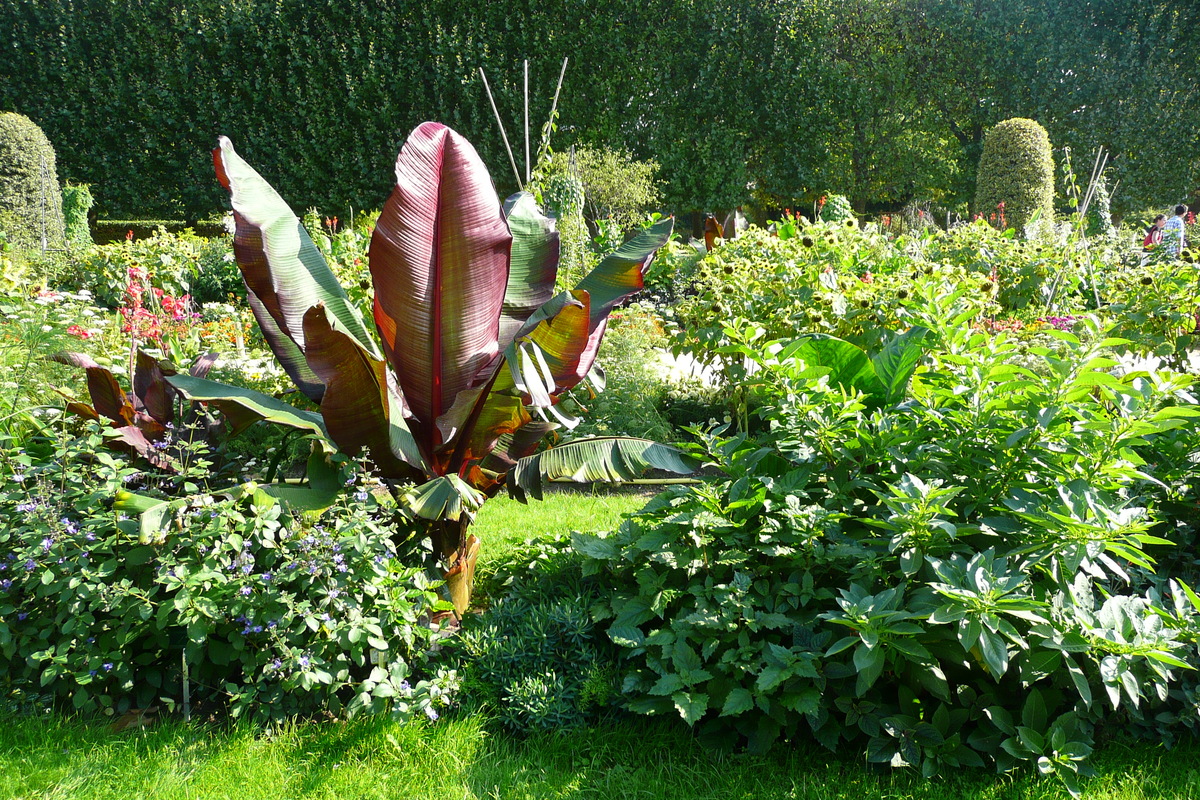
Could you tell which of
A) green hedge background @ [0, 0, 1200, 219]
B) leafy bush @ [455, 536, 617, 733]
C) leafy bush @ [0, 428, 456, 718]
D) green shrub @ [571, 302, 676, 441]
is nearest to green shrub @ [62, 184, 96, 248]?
green hedge background @ [0, 0, 1200, 219]

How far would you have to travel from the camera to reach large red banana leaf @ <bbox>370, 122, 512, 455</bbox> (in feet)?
8.46

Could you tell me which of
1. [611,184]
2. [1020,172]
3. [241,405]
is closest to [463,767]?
[241,405]

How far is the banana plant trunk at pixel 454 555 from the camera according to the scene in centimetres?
279

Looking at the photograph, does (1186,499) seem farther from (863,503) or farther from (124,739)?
(124,739)

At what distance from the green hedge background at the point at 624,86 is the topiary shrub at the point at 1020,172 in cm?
449

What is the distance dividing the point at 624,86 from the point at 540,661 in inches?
696

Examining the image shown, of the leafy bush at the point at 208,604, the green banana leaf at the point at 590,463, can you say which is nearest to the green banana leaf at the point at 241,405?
the leafy bush at the point at 208,604

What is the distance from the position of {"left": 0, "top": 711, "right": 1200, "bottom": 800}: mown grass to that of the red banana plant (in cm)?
67

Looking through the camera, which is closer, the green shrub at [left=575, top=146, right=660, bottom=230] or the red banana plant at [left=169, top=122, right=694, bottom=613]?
the red banana plant at [left=169, top=122, right=694, bottom=613]

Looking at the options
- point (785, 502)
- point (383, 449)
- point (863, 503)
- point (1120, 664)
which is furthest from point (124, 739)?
point (1120, 664)

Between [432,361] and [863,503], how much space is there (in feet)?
4.84

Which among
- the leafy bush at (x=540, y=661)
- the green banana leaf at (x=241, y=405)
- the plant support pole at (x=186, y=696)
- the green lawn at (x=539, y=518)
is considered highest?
the green banana leaf at (x=241, y=405)

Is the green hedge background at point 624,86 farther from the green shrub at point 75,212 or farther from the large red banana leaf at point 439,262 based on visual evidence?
the large red banana leaf at point 439,262

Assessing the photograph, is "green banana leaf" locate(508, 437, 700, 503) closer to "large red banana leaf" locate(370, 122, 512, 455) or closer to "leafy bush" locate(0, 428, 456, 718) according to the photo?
"large red banana leaf" locate(370, 122, 512, 455)
